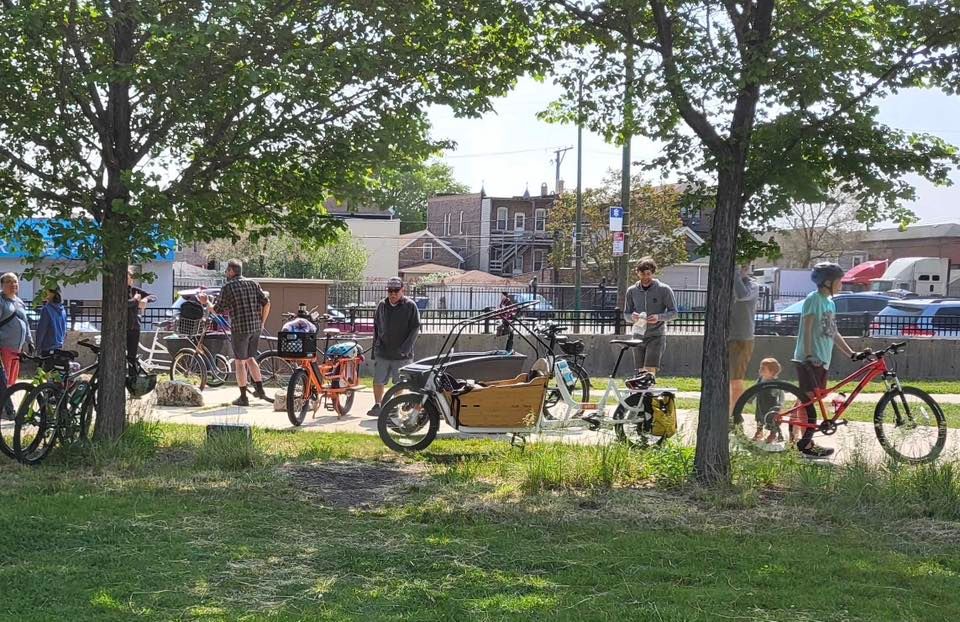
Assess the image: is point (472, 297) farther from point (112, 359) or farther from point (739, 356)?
point (112, 359)

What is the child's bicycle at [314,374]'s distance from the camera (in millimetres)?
11477

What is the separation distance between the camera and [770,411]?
923cm

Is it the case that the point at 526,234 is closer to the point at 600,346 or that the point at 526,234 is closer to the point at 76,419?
the point at 600,346

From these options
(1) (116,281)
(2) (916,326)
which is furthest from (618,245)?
(1) (116,281)

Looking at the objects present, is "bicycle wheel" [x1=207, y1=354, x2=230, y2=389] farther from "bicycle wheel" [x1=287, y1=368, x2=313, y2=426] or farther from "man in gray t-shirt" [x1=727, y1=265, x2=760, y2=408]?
"man in gray t-shirt" [x1=727, y1=265, x2=760, y2=408]

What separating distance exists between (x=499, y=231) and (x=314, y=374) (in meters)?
64.3

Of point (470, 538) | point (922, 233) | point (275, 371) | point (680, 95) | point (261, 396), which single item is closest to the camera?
point (470, 538)

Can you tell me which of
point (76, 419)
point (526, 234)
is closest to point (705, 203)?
point (76, 419)

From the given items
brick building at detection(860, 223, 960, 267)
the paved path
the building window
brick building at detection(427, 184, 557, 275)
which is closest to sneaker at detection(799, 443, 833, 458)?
the paved path

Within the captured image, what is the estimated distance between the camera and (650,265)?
37.5ft

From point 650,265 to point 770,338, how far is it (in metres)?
8.01

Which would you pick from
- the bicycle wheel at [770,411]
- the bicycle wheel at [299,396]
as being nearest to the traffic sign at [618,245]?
the bicycle wheel at [299,396]

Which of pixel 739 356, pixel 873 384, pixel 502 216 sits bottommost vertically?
pixel 873 384

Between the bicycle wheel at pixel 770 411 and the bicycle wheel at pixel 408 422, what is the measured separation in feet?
8.65
